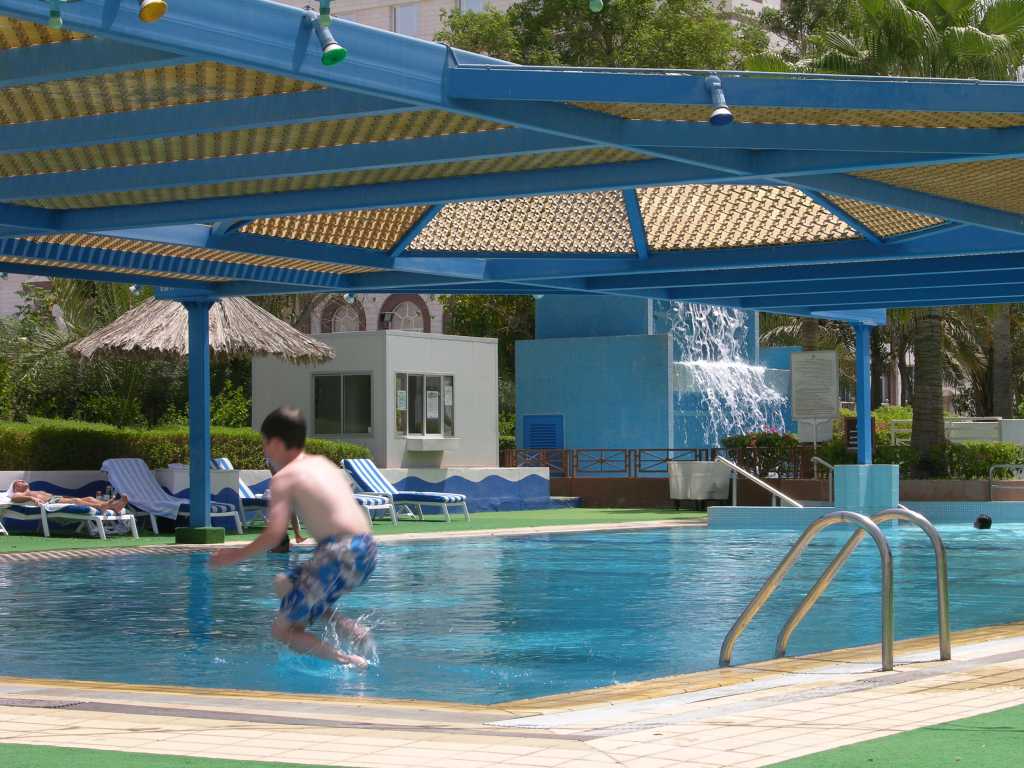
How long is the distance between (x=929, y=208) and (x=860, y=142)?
328 centimetres

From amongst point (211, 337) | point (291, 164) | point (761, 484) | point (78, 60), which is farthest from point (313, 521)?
point (211, 337)

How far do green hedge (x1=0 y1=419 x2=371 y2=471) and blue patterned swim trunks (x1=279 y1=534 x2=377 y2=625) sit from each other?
16.8 metres

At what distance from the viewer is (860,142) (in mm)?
10492

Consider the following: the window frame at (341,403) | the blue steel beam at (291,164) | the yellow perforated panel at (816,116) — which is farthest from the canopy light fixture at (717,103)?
the window frame at (341,403)

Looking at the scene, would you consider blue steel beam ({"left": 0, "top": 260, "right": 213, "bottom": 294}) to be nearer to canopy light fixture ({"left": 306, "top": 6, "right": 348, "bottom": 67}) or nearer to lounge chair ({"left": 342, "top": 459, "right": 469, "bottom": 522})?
lounge chair ({"left": 342, "top": 459, "right": 469, "bottom": 522})

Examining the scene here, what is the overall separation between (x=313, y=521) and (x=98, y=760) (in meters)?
1.91

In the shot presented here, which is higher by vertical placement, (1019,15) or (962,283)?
(1019,15)

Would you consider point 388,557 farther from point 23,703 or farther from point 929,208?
point 23,703

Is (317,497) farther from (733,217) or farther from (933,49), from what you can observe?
(933,49)

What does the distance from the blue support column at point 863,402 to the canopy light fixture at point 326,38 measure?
19098 mm

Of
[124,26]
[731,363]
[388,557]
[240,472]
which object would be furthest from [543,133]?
[731,363]

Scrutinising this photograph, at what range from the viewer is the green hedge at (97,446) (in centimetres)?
2258

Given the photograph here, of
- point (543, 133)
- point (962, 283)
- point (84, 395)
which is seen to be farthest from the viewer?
point (84, 395)

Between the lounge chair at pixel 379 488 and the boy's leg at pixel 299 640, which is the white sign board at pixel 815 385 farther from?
the boy's leg at pixel 299 640
